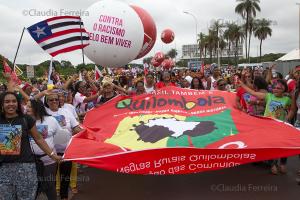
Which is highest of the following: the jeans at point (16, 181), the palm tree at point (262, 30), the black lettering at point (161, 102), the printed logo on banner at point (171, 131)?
the palm tree at point (262, 30)

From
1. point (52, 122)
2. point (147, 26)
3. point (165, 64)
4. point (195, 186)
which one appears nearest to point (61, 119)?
point (52, 122)

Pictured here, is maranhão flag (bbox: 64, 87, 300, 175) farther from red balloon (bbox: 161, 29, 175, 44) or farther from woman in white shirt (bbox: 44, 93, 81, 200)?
red balloon (bbox: 161, 29, 175, 44)

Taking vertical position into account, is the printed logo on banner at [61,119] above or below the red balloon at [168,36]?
below

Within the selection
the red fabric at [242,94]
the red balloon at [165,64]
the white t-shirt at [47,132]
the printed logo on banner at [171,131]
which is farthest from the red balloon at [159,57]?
the white t-shirt at [47,132]

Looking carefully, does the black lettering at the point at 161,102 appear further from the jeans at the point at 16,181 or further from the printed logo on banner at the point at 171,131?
the jeans at the point at 16,181

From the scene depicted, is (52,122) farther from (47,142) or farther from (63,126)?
(63,126)

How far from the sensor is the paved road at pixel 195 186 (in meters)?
5.17

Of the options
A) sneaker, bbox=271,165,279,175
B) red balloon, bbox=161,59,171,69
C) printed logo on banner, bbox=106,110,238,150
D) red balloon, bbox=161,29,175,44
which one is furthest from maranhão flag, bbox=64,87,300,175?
red balloon, bbox=161,59,171,69

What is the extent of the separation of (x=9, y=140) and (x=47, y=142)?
734 mm

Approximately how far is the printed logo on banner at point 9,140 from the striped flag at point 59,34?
10.3ft

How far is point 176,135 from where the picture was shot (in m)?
5.26

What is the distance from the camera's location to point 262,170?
21.2ft

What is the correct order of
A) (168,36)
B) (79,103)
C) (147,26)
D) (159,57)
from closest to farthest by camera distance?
(79,103)
(147,26)
(168,36)
(159,57)

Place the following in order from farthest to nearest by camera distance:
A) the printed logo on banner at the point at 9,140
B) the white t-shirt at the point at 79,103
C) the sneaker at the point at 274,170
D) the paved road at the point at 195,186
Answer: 1. the white t-shirt at the point at 79,103
2. the sneaker at the point at 274,170
3. the paved road at the point at 195,186
4. the printed logo on banner at the point at 9,140
